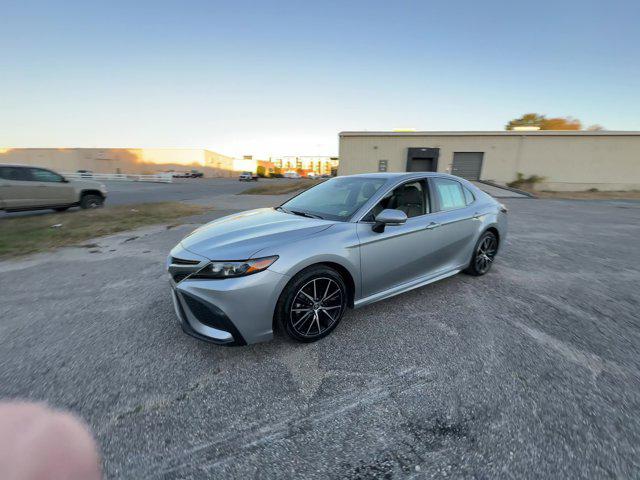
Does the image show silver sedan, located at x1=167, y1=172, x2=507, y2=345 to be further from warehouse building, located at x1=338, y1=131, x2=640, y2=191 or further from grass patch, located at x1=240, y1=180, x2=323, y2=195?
warehouse building, located at x1=338, y1=131, x2=640, y2=191

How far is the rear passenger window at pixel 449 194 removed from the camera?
3.58 metres

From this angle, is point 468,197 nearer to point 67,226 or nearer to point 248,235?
point 248,235

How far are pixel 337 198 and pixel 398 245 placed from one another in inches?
38.3

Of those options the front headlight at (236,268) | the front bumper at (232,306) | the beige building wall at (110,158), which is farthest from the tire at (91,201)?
the beige building wall at (110,158)

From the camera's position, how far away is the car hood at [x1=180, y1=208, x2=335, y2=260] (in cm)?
233

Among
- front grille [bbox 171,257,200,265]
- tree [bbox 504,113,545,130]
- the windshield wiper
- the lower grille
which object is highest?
tree [bbox 504,113,545,130]

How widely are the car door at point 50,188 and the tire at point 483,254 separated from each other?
1222 cm

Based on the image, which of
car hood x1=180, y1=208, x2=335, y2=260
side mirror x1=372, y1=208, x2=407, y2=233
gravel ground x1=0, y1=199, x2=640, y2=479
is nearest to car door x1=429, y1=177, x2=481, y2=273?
gravel ground x1=0, y1=199, x2=640, y2=479

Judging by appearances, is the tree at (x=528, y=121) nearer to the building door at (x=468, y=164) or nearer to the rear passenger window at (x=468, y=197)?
the building door at (x=468, y=164)

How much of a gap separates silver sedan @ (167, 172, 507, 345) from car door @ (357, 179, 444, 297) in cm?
1

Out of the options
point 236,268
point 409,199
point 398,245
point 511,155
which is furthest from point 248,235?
point 511,155

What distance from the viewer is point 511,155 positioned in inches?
955

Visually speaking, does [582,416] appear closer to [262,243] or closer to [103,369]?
[262,243]

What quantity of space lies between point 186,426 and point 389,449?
127 cm
